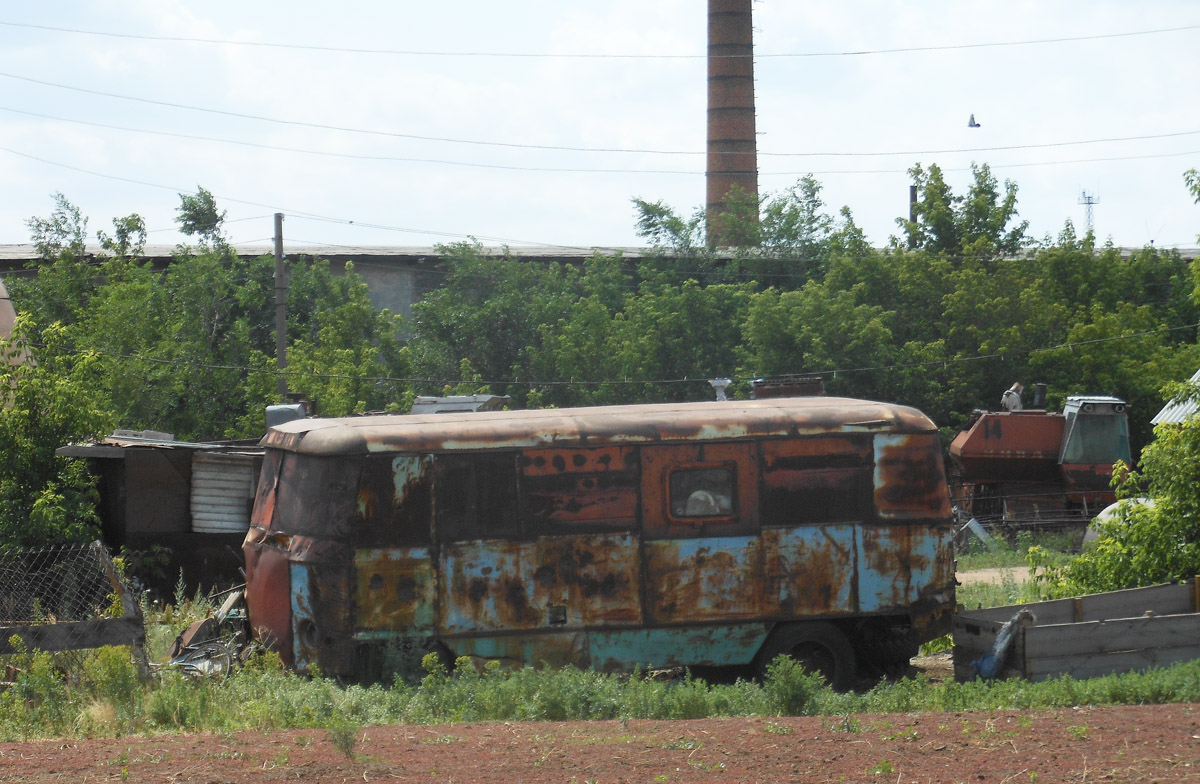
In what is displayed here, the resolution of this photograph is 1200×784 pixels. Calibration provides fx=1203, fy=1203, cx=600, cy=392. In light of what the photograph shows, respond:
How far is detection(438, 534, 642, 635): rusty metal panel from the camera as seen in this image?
10.9 metres

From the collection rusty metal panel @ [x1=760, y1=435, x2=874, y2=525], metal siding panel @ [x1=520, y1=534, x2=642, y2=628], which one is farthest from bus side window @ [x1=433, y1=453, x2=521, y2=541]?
rusty metal panel @ [x1=760, y1=435, x2=874, y2=525]

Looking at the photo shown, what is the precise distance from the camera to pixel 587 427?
11219 millimetres

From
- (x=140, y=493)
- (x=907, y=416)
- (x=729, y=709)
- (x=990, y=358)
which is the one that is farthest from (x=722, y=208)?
(x=729, y=709)

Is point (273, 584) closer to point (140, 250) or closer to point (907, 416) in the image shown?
point (907, 416)

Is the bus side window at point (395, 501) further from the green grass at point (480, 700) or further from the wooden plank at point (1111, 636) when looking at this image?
the wooden plank at point (1111, 636)

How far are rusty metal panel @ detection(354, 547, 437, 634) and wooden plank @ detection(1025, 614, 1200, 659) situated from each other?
530cm

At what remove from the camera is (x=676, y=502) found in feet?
36.8

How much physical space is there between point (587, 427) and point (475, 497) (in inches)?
48.2

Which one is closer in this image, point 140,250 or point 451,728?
point 451,728

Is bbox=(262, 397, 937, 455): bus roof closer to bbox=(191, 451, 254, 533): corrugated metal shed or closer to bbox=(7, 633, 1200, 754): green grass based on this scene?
bbox=(7, 633, 1200, 754): green grass

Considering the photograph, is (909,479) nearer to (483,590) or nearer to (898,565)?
(898,565)

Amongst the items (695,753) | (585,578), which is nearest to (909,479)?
(585,578)

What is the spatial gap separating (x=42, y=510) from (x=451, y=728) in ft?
30.5

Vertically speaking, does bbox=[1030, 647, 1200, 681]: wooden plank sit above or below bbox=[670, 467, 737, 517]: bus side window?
below
